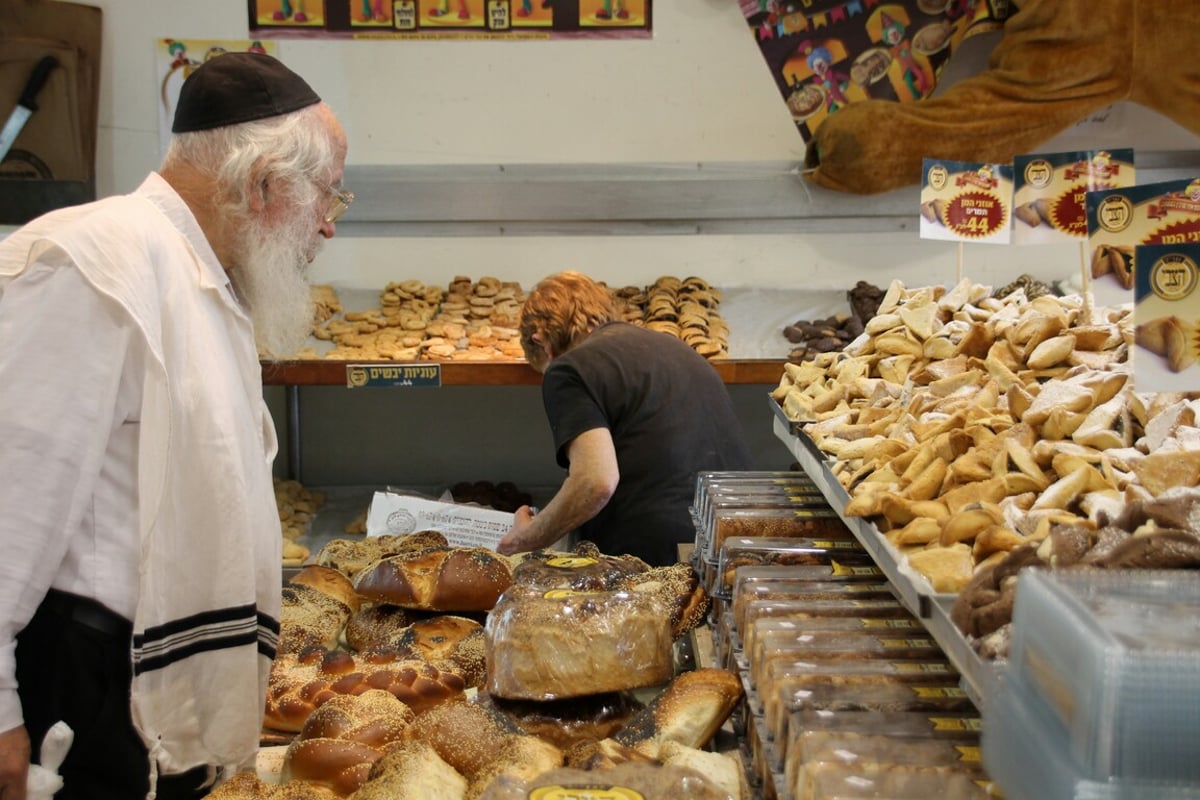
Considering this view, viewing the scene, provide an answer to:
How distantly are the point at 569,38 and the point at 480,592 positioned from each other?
3.12m

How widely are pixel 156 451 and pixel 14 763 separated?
0.49 metres

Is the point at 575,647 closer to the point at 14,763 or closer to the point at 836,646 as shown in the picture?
the point at 836,646

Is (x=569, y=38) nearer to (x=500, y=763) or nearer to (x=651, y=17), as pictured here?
(x=651, y=17)

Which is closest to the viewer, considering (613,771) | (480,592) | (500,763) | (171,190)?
(613,771)

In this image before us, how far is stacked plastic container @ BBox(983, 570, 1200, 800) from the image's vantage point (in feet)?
2.26

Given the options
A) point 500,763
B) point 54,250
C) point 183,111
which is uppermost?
point 183,111

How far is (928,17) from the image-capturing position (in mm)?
4574

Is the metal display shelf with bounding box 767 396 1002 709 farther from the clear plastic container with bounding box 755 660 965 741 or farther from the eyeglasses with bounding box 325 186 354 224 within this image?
the eyeglasses with bounding box 325 186 354 224

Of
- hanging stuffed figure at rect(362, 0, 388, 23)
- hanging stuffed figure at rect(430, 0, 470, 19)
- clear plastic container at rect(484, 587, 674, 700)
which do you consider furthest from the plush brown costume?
clear plastic container at rect(484, 587, 674, 700)

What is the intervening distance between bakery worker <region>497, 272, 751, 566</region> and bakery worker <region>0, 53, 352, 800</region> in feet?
3.68

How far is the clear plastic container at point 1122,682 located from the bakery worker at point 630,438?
218cm

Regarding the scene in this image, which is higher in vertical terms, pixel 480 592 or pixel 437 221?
pixel 437 221

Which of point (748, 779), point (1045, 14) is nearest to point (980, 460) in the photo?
point (748, 779)

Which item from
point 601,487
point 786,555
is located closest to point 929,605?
point 786,555
